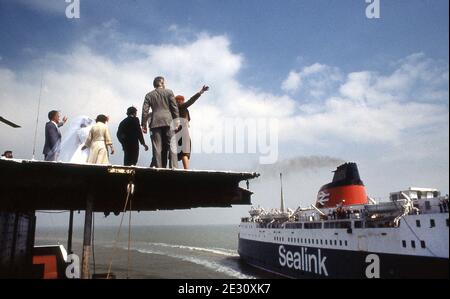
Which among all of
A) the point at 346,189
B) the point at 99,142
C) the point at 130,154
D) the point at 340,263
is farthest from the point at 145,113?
the point at 346,189

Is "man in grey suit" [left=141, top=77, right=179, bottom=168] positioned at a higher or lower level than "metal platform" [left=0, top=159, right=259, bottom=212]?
higher

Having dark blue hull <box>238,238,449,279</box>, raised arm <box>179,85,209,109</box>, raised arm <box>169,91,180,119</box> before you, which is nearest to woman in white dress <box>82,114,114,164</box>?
raised arm <box>169,91,180,119</box>

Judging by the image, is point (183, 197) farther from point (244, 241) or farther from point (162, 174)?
point (244, 241)

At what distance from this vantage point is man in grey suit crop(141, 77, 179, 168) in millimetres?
7121

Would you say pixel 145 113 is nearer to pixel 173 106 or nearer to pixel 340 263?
pixel 173 106

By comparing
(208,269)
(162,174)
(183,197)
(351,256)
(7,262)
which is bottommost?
(208,269)

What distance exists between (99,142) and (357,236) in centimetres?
2584

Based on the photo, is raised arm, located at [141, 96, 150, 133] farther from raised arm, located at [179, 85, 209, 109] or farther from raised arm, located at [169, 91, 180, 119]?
raised arm, located at [179, 85, 209, 109]

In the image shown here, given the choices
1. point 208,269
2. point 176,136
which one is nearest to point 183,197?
point 176,136

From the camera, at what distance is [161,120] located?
7.14m

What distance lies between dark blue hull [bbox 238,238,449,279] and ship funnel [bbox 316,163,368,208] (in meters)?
6.71
